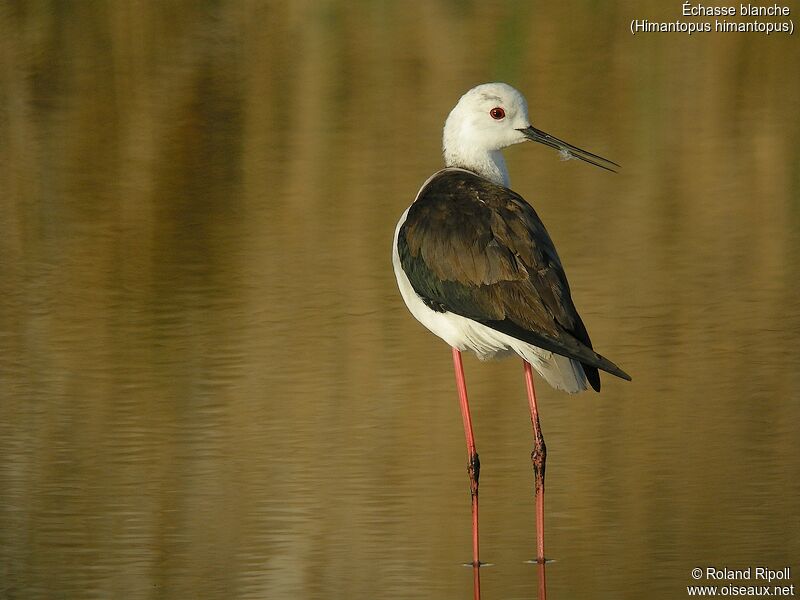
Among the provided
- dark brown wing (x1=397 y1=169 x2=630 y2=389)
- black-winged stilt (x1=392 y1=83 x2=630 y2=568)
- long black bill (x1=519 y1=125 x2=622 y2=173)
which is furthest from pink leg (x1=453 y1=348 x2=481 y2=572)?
long black bill (x1=519 y1=125 x2=622 y2=173)

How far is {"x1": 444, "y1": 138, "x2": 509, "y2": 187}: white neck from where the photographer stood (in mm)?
6258

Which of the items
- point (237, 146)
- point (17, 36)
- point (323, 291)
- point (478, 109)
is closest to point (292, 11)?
point (17, 36)

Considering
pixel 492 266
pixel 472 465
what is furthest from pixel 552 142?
pixel 472 465

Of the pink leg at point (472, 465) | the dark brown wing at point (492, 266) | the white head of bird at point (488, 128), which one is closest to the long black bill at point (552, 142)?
the white head of bird at point (488, 128)

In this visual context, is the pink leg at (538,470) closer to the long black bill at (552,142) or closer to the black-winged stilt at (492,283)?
the black-winged stilt at (492,283)

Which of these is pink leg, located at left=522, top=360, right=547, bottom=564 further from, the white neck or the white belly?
the white neck

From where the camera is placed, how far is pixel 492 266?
17.9 feet

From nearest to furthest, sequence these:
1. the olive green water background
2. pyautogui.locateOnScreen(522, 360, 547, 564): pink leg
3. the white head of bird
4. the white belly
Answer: pyautogui.locateOnScreen(522, 360, 547, 564): pink leg → the olive green water background → the white belly → the white head of bird

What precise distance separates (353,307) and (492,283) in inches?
87.4

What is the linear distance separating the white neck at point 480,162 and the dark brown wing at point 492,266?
282 mm

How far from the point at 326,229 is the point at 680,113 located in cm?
300

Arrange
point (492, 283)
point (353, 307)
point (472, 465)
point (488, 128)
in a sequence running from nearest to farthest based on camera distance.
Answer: point (492, 283) → point (472, 465) → point (488, 128) → point (353, 307)

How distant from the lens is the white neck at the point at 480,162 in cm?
626

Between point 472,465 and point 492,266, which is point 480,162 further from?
point 472,465
